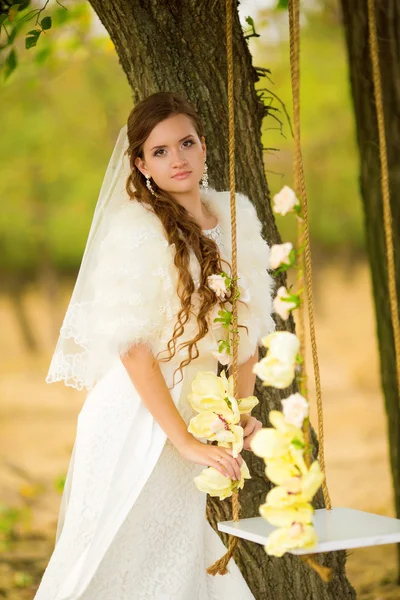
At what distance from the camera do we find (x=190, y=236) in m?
2.57

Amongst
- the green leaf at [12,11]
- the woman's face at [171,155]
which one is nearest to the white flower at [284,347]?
the woman's face at [171,155]

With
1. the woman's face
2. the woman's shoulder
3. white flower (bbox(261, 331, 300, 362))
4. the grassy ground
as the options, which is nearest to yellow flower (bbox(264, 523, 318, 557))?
white flower (bbox(261, 331, 300, 362))

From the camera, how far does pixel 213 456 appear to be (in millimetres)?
2459

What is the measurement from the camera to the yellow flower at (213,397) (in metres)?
2.43

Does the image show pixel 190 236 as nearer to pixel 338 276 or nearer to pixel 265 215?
pixel 265 215

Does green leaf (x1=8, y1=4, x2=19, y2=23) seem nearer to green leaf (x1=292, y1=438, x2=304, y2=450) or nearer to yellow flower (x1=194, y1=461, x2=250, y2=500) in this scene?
yellow flower (x1=194, y1=461, x2=250, y2=500)

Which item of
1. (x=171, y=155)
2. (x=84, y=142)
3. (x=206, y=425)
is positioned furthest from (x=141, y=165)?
(x=84, y=142)

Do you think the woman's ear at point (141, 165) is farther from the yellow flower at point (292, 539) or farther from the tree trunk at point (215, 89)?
the yellow flower at point (292, 539)

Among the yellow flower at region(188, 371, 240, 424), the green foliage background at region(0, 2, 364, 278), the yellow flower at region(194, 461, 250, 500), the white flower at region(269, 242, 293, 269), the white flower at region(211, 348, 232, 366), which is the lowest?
the yellow flower at region(194, 461, 250, 500)

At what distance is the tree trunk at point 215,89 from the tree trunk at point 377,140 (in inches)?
46.5

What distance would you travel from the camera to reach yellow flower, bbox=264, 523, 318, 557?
194 centimetres

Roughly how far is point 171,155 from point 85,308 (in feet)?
1.83

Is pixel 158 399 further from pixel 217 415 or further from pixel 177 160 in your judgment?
pixel 177 160

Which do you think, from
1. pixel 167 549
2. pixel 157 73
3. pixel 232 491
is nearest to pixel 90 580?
pixel 167 549
